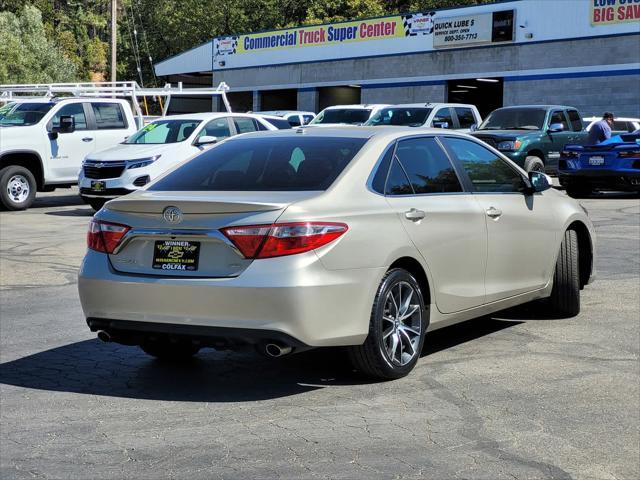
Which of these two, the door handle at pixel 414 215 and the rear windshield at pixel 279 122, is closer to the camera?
the door handle at pixel 414 215

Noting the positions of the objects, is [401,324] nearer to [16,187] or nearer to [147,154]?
[147,154]

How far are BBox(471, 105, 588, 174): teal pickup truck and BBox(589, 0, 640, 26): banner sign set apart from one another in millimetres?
15206

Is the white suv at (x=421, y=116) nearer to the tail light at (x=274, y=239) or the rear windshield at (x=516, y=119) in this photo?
the rear windshield at (x=516, y=119)

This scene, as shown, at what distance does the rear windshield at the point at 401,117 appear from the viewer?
23.6m

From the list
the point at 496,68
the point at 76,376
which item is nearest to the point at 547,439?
the point at 76,376

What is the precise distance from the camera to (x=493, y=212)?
24.5 ft

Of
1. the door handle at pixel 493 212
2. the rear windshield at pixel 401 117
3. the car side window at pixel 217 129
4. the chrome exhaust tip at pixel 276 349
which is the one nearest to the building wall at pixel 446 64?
the rear windshield at pixel 401 117

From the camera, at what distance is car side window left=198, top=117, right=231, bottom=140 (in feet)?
62.7

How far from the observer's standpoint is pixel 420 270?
667cm

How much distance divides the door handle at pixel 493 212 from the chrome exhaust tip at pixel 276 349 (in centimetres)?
229

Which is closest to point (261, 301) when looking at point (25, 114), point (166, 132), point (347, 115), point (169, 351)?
point (169, 351)

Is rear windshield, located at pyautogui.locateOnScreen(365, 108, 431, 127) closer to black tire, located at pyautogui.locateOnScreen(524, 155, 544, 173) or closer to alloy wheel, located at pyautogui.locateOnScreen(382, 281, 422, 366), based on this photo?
black tire, located at pyautogui.locateOnScreen(524, 155, 544, 173)

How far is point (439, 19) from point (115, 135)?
27.5m

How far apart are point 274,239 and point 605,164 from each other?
650 inches
